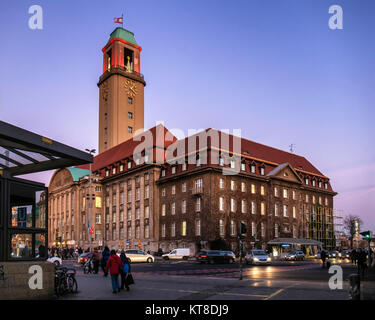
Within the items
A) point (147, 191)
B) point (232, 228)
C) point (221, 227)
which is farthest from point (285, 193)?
point (147, 191)

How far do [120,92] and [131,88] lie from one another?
10.7 ft

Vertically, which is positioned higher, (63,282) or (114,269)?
(114,269)

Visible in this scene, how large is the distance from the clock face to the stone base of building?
87.0 meters

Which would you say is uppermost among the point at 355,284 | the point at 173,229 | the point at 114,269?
the point at 355,284

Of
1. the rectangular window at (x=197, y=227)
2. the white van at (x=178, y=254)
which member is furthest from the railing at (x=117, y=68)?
the white van at (x=178, y=254)

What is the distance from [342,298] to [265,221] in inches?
2272

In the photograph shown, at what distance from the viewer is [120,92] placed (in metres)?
96.6

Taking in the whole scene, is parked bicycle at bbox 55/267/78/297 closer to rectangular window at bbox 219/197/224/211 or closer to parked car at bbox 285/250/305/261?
parked car at bbox 285/250/305/261

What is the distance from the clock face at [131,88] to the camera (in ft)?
323

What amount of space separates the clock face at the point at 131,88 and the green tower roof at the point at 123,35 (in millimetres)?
11608

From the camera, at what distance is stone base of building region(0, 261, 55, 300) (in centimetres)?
1226

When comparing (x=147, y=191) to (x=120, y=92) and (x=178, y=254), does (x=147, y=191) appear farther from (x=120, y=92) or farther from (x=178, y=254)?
(x=120, y=92)

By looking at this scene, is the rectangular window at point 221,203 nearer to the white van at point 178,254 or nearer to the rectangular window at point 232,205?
the rectangular window at point 232,205
